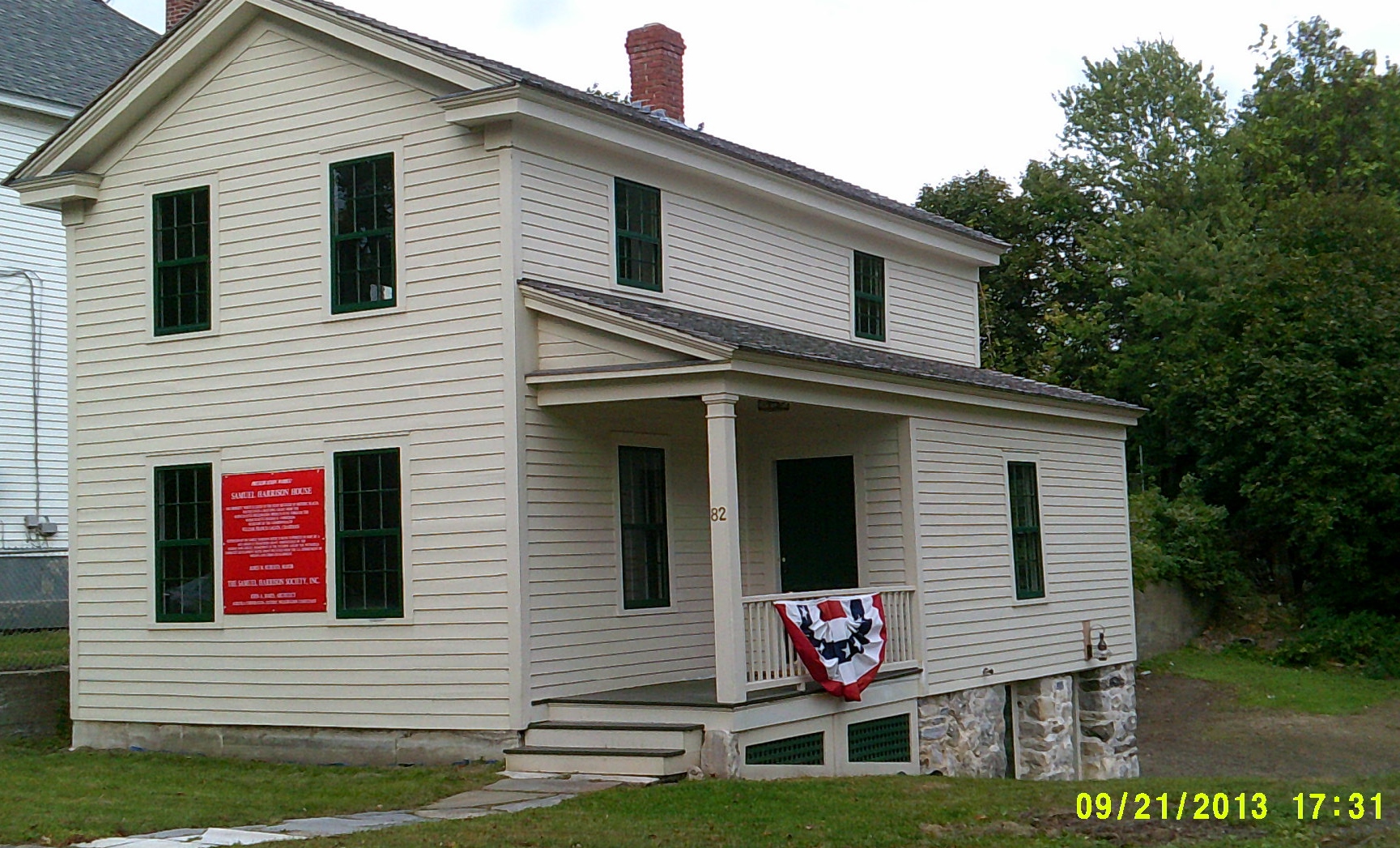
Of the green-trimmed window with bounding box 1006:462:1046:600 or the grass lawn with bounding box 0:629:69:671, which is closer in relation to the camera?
the grass lawn with bounding box 0:629:69:671

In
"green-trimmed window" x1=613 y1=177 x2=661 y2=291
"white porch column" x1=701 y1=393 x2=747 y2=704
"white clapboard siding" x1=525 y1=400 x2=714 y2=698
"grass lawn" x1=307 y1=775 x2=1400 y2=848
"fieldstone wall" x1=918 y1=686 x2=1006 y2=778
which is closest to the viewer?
"grass lawn" x1=307 y1=775 x2=1400 y2=848

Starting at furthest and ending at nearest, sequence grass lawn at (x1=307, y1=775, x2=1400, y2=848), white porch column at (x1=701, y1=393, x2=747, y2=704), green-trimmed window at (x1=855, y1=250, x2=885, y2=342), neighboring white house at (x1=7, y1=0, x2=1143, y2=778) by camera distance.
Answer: green-trimmed window at (x1=855, y1=250, x2=885, y2=342)
neighboring white house at (x1=7, y1=0, x2=1143, y2=778)
white porch column at (x1=701, y1=393, x2=747, y2=704)
grass lawn at (x1=307, y1=775, x2=1400, y2=848)

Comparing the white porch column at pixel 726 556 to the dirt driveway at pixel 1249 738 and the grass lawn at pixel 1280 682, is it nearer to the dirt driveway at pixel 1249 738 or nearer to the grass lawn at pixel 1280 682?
the dirt driveway at pixel 1249 738

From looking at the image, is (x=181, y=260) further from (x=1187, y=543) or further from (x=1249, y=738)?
(x=1187, y=543)

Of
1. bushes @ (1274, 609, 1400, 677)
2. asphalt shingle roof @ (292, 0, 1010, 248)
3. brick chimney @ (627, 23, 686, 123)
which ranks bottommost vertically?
bushes @ (1274, 609, 1400, 677)

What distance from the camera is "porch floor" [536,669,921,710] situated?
44.3 feet

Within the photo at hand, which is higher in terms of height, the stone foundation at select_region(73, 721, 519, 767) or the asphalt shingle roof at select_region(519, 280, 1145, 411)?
the asphalt shingle roof at select_region(519, 280, 1145, 411)

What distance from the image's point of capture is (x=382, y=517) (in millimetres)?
15000

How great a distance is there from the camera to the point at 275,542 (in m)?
15.6

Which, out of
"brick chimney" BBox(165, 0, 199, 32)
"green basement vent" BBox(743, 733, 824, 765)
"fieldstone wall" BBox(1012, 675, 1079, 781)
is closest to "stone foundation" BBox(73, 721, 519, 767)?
"green basement vent" BBox(743, 733, 824, 765)

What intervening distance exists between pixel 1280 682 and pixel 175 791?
19.8m

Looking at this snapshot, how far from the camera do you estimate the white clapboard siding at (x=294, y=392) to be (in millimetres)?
14516

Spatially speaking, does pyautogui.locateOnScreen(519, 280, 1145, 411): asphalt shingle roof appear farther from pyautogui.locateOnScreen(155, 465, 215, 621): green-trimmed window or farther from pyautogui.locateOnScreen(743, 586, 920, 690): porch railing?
pyautogui.locateOnScreen(155, 465, 215, 621): green-trimmed window

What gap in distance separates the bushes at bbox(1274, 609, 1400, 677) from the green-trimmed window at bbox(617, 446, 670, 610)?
1683 cm
